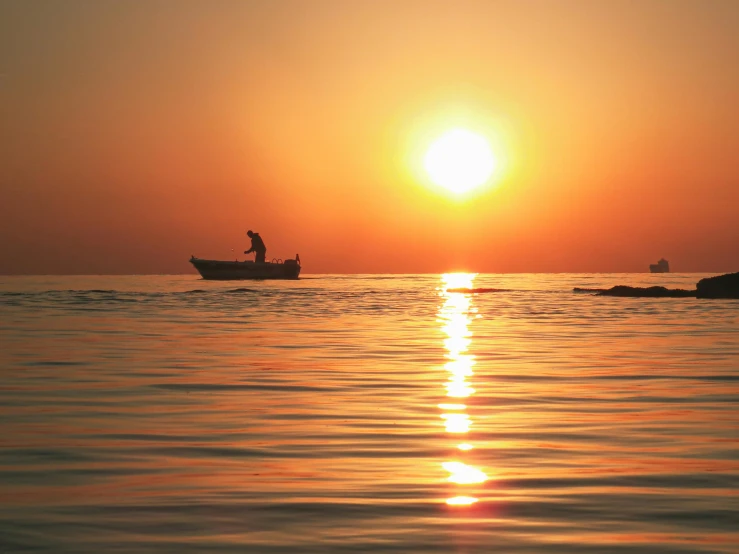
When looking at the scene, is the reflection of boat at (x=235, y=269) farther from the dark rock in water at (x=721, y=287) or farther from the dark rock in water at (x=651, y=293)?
the dark rock in water at (x=721, y=287)

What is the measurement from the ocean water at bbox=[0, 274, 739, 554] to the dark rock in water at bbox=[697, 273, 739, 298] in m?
36.1

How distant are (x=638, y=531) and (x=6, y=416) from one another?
25.4ft

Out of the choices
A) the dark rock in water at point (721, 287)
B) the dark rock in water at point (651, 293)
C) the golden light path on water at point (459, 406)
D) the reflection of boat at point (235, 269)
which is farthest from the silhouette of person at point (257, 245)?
the golden light path on water at point (459, 406)

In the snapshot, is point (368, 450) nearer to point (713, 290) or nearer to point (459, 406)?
point (459, 406)

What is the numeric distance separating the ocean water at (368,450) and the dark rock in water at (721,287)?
36.1 meters

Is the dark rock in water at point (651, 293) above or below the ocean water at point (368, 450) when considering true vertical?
below

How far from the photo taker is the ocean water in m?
6.39

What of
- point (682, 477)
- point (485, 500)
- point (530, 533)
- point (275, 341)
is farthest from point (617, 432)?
point (275, 341)

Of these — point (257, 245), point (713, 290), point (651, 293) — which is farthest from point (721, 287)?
point (257, 245)

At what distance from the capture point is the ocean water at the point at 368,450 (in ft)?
21.0

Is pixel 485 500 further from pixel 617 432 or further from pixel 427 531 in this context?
pixel 617 432

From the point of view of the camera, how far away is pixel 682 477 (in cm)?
813

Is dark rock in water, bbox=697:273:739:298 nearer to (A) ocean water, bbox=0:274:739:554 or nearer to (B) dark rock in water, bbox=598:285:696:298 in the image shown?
(B) dark rock in water, bbox=598:285:696:298

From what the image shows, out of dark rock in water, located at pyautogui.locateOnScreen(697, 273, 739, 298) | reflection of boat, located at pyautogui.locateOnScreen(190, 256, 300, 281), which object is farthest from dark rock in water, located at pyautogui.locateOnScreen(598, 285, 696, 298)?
reflection of boat, located at pyautogui.locateOnScreen(190, 256, 300, 281)
